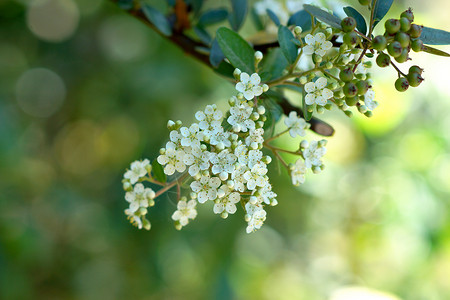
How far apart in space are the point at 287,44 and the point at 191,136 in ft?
0.71

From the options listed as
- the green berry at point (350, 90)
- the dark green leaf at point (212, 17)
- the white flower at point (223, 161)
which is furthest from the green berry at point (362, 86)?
the dark green leaf at point (212, 17)

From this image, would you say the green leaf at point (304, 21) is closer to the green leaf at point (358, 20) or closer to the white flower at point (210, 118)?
the green leaf at point (358, 20)

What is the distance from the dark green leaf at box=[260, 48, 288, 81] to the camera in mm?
772

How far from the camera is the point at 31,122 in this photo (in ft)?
7.91

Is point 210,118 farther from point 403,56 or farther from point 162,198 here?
point 162,198

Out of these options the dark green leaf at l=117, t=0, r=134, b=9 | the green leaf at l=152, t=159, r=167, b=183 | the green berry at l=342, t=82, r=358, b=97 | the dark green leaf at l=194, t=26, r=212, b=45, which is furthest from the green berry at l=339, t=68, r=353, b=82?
the dark green leaf at l=117, t=0, r=134, b=9

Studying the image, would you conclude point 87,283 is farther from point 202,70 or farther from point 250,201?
point 250,201

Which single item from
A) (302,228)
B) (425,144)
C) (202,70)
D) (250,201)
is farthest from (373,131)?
(250,201)

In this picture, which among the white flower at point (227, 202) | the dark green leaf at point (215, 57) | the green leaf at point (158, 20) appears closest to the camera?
the white flower at point (227, 202)

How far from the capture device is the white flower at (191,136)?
2.14 feet

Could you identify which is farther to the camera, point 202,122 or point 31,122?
point 31,122

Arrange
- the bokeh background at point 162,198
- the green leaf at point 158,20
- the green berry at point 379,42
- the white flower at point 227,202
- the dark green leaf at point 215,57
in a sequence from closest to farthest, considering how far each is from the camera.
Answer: the green berry at point 379,42
the white flower at point 227,202
the dark green leaf at point 215,57
the green leaf at point 158,20
the bokeh background at point 162,198

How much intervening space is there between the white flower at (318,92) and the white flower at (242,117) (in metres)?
0.09

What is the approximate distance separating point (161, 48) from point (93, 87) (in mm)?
464
